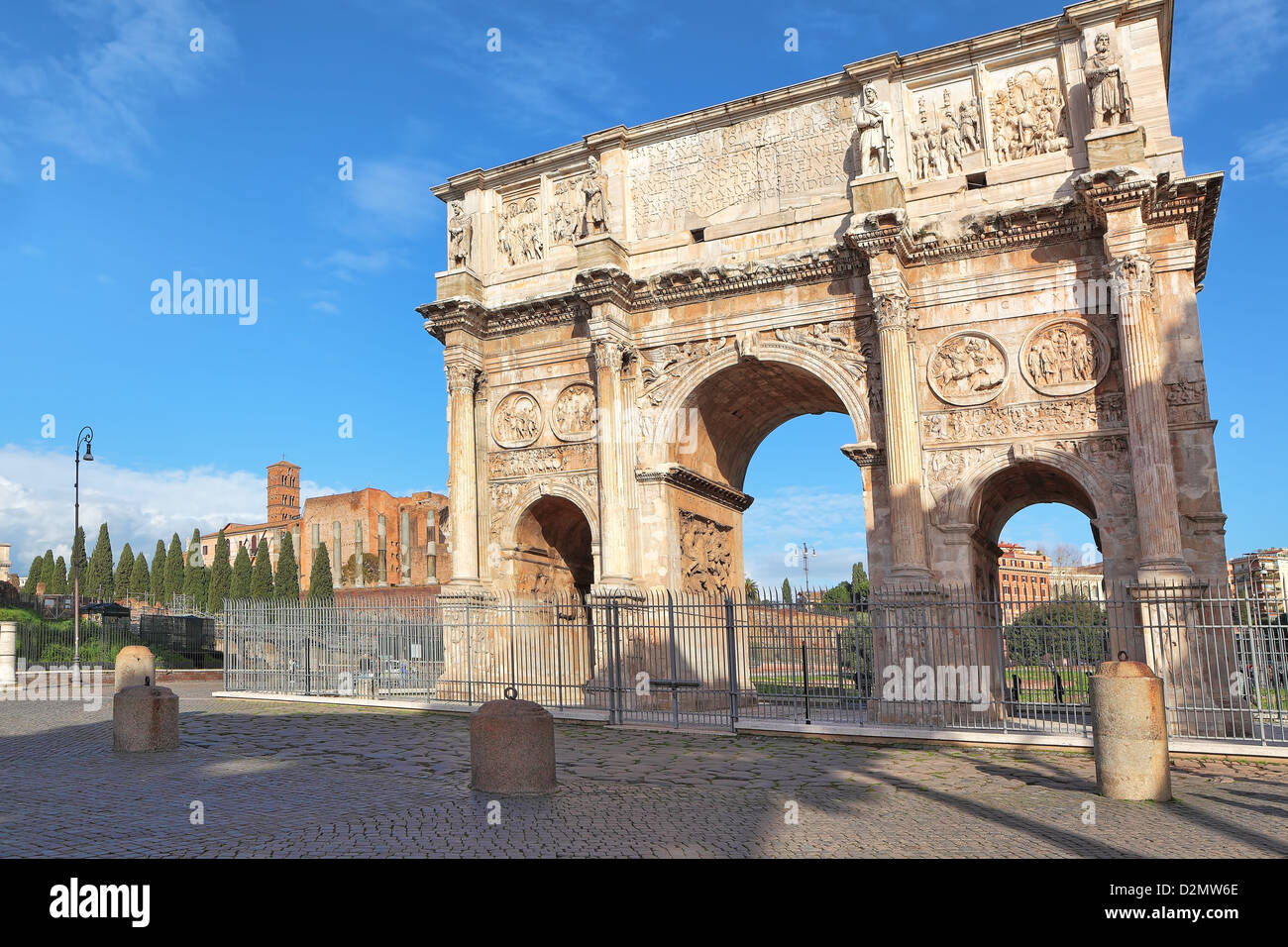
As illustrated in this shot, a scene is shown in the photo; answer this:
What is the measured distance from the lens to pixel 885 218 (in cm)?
1623

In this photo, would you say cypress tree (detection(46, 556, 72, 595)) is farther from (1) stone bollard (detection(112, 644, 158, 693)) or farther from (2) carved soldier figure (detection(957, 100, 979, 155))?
(2) carved soldier figure (detection(957, 100, 979, 155))

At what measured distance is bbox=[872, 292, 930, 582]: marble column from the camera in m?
15.9

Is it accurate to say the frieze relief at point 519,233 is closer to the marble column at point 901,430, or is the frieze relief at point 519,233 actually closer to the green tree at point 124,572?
the marble column at point 901,430

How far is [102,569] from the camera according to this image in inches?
2835

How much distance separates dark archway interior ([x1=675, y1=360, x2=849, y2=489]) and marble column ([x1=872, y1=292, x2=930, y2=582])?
1.69 m

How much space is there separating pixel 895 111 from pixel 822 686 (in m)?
10.2

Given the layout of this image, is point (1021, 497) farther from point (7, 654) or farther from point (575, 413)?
point (7, 654)

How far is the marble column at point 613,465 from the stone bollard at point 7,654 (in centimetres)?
1403

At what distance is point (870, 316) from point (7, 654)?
2009cm

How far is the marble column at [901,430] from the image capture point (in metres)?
15.9

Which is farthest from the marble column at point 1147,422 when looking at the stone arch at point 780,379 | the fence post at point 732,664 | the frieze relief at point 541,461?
the frieze relief at point 541,461

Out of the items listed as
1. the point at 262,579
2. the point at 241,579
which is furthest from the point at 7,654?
the point at 241,579

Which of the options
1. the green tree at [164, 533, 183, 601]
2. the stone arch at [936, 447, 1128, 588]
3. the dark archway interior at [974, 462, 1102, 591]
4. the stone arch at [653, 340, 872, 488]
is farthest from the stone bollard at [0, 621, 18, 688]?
the green tree at [164, 533, 183, 601]
